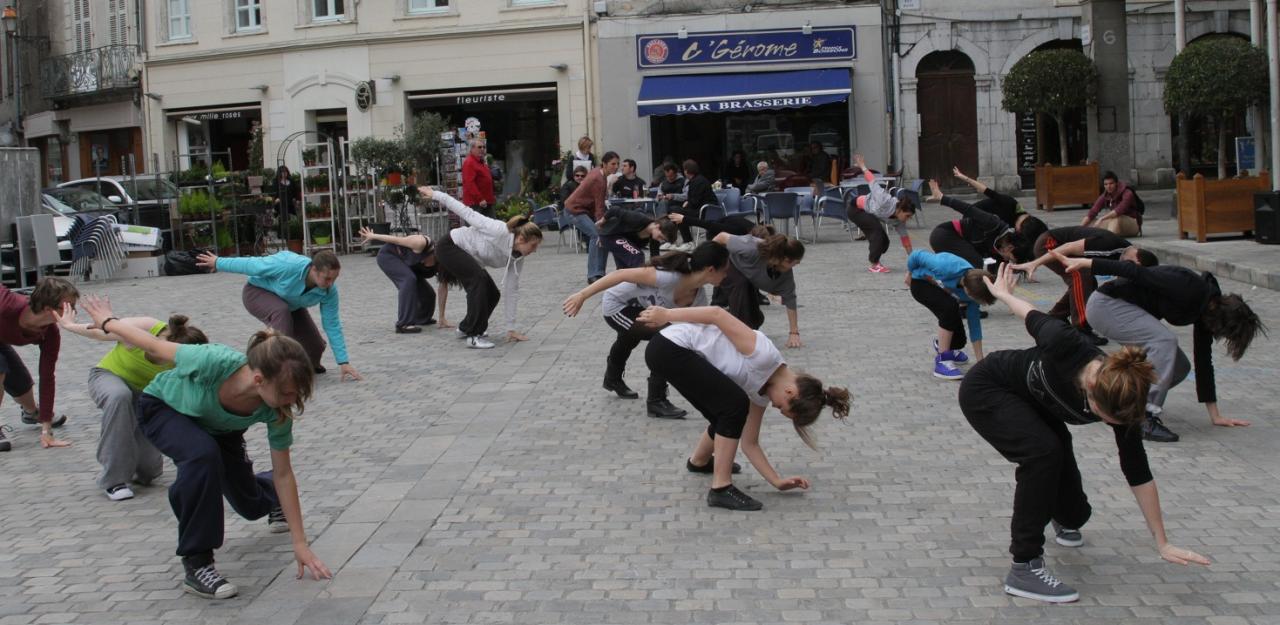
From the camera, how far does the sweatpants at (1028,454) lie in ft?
17.2

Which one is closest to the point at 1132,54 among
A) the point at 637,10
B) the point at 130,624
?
the point at 637,10

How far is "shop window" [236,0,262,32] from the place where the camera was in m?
32.7

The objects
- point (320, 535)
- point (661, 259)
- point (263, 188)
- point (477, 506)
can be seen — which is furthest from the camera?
point (263, 188)

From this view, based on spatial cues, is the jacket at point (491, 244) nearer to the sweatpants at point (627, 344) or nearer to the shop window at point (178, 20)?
the sweatpants at point (627, 344)

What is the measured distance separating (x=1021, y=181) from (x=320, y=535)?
25245 millimetres

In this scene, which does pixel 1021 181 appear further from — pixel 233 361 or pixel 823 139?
pixel 233 361

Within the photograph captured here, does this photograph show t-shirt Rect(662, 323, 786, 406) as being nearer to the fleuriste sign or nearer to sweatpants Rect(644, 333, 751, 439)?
sweatpants Rect(644, 333, 751, 439)

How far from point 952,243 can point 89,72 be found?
29.1 metres

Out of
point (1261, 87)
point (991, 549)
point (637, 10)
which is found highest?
point (637, 10)

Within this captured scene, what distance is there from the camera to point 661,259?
8.01 metres

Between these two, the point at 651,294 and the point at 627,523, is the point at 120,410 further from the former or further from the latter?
the point at 651,294

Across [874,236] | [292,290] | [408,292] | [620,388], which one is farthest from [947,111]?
[292,290]

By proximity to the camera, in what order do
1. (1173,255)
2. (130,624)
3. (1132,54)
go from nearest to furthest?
(130,624) → (1173,255) → (1132,54)

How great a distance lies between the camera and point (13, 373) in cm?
872
